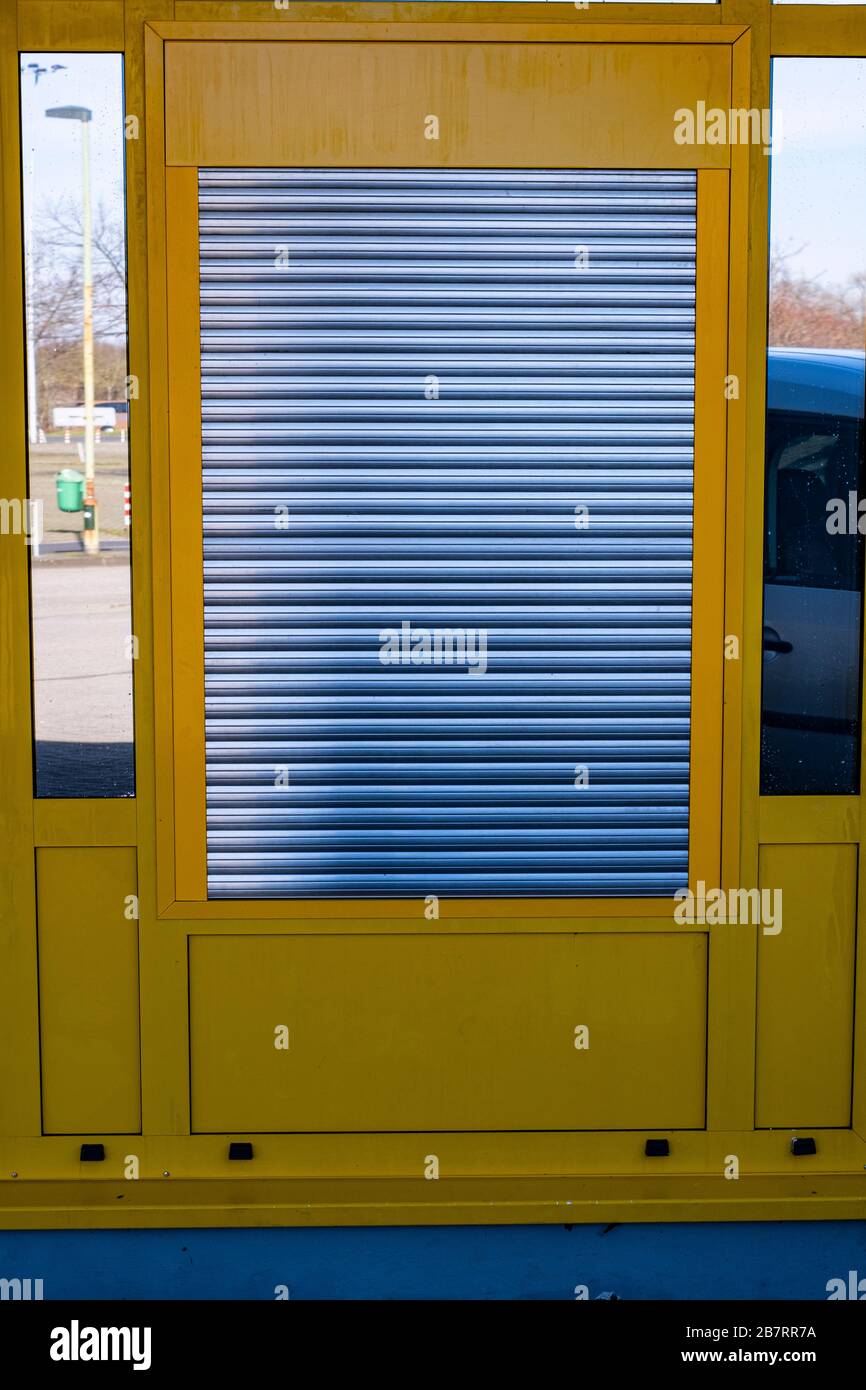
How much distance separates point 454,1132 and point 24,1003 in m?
1.01

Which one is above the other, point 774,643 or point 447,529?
point 447,529

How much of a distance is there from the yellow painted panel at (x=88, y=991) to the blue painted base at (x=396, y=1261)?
275 mm

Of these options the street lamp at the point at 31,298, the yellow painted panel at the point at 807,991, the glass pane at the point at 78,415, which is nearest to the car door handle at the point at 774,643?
the yellow painted panel at the point at 807,991

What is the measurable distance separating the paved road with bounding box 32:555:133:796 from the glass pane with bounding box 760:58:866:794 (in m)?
1.44

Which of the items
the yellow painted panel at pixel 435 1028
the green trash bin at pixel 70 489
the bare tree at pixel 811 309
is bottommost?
the yellow painted panel at pixel 435 1028

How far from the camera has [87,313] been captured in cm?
301

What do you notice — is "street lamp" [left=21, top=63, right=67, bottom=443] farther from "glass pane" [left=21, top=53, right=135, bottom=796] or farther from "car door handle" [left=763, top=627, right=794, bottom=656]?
"car door handle" [left=763, top=627, right=794, bottom=656]

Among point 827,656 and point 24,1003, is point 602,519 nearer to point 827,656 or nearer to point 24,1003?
point 827,656

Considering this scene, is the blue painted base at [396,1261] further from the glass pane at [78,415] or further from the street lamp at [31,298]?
the street lamp at [31,298]

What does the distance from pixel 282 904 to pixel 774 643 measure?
1.25 meters

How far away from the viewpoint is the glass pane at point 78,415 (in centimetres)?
297
